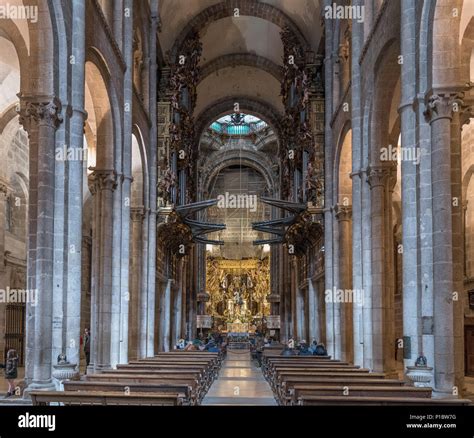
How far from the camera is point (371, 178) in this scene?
893 inches

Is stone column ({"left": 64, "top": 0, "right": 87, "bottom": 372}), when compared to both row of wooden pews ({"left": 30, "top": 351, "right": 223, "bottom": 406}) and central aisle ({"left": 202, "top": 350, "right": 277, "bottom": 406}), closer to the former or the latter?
row of wooden pews ({"left": 30, "top": 351, "right": 223, "bottom": 406})

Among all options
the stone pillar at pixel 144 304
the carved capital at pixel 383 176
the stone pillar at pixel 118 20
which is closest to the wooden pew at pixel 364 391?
the carved capital at pixel 383 176

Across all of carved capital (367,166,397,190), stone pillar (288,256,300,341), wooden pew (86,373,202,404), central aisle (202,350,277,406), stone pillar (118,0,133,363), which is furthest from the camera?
stone pillar (288,256,300,341)

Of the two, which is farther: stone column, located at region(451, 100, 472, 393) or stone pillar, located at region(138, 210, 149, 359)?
stone pillar, located at region(138, 210, 149, 359)

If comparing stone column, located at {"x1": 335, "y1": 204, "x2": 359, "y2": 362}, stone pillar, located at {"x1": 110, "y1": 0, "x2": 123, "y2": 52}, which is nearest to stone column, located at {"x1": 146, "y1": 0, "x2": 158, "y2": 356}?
A: stone pillar, located at {"x1": 110, "y1": 0, "x2": 123, "y2": 52}

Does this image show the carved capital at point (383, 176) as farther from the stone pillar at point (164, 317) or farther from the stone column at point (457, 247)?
the stone pillar at point (164, 317)

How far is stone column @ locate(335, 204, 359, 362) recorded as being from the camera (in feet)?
92.9

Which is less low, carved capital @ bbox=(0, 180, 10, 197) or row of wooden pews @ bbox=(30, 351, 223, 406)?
carved capital @ bbox=(0, 180, 10, 197)

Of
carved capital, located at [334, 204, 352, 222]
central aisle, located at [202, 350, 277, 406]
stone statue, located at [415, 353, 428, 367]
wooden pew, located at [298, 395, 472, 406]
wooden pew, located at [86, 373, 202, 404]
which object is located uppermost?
carved capital, located at [334, 204, 352, 222]

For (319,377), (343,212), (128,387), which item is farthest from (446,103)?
(343,212)

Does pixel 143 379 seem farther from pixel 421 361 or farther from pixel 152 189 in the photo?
pixel 152 189

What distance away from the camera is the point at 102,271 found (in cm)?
2331

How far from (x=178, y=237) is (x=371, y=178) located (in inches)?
652
